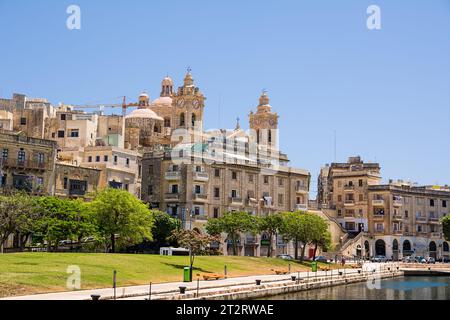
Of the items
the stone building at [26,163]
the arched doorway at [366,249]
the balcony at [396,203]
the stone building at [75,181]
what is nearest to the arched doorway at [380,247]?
the arched doorway at [366,249]

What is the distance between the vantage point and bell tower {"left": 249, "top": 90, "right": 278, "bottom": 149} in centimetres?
11947

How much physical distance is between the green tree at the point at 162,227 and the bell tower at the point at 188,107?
126 feet

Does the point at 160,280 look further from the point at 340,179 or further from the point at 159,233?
the point at 340,179

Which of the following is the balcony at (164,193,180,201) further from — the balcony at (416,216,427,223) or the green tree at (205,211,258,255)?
the balcony at (416,216,427,223)

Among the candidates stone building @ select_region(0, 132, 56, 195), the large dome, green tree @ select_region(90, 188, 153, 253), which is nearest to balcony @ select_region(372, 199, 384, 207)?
the large dome

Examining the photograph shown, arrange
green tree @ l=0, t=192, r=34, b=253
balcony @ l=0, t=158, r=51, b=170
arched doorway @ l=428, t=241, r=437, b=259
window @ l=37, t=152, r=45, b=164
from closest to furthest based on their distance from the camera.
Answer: green tree @ l=0, t=192, r=34, b=253 < balcony @ l=0, t=158, r=51, b=170 < window @ l=37, t=152, r=45, b=164 < arched doorway @ l=428, t=241, r=437, b=259

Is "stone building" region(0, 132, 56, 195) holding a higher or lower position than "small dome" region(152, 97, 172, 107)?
lower

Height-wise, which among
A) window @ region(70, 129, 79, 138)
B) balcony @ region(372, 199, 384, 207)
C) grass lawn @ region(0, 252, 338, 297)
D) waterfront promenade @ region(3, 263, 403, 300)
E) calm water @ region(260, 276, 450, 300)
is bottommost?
calm water @ region(260, 276, 450, 300)

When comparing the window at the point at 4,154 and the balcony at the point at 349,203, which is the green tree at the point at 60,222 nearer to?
the window at the point at 4,154

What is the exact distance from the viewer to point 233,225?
78.6 metres

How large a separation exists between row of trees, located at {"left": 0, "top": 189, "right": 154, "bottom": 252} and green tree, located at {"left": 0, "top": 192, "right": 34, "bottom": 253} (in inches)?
17.9

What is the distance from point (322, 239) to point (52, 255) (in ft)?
131

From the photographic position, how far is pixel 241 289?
47.5 metres
